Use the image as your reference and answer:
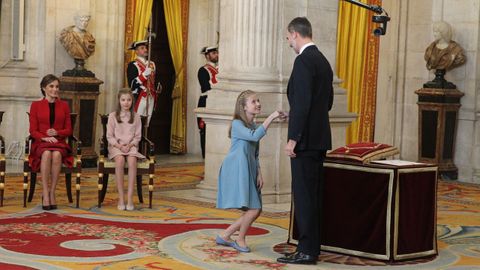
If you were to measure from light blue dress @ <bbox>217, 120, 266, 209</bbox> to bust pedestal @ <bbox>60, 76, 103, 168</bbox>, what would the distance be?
5852mm

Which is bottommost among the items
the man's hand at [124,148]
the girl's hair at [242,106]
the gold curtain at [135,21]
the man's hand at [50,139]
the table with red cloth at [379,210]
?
the table with red cloth at [379,210]

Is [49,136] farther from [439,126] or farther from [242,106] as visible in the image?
[439,126]

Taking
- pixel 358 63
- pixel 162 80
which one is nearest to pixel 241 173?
pixel 358 63

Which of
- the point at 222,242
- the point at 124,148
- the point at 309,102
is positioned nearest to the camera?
the point at 309,102

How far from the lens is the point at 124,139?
10047mm

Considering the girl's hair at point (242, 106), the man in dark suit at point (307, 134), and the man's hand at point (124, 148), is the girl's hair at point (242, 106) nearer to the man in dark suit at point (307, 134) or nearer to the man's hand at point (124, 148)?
the man in dark suit at point (307, 134)

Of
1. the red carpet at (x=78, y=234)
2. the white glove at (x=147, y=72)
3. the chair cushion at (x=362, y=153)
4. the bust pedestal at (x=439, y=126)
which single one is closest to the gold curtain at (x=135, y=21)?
the white glove at (x=147, y=72)

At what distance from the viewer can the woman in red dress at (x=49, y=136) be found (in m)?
9.72

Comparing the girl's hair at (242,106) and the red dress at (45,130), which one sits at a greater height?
the girl's hair at (242,106)

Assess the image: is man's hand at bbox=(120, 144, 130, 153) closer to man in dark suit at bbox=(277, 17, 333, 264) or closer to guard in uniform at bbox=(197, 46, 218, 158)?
man in dark suit at bbox=(277, 17, 333, 264)

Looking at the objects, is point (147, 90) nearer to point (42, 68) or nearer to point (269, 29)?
point (42, 68)

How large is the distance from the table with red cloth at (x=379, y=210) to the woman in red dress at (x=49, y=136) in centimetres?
314

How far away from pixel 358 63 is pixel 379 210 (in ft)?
25.8

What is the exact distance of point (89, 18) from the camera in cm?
1376
